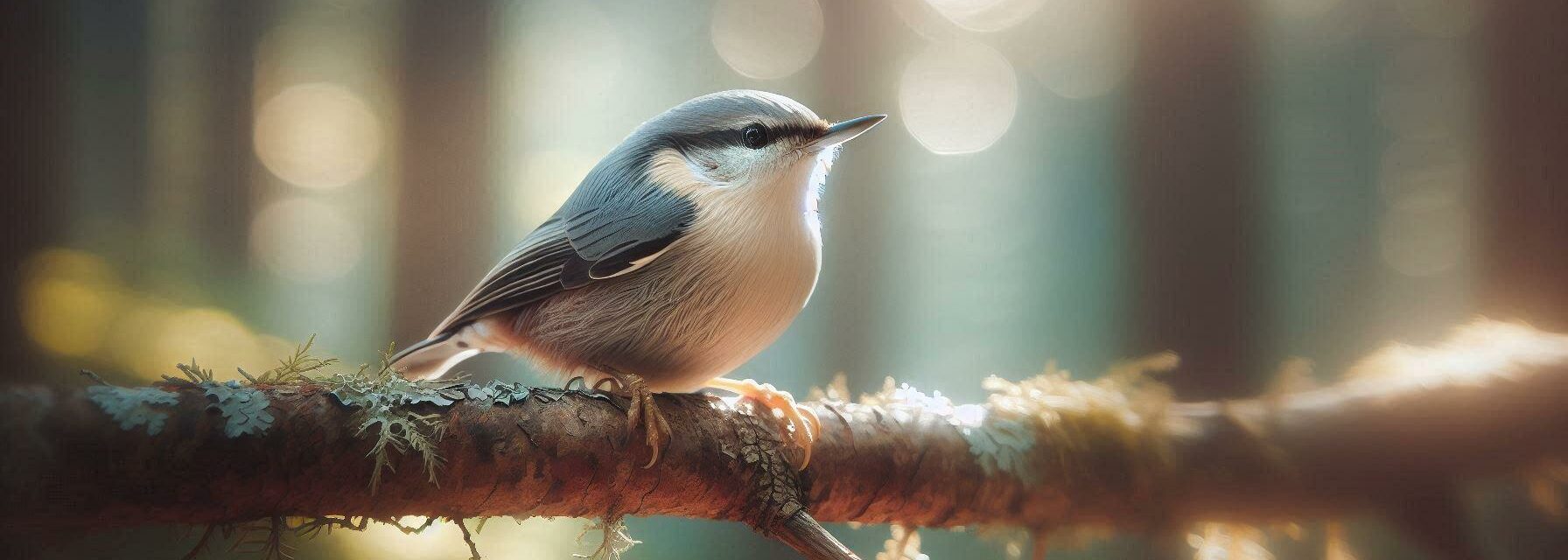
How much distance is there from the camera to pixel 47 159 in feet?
2.65

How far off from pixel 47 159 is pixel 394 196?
0.52 m

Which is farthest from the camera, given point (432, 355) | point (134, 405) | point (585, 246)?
point (432, 355)

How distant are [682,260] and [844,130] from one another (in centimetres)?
23

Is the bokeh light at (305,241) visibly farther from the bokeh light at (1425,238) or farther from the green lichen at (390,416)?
the bokeh light at (1425,238)

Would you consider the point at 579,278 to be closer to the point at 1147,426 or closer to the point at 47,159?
the point at 47,159

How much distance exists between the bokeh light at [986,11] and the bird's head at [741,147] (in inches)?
44.7

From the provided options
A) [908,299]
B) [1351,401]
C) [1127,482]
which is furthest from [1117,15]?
[1127,482]

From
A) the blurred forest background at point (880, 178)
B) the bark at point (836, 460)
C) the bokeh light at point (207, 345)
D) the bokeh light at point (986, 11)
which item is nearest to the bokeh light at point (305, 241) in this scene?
the blurred forest background at point (880, 178)

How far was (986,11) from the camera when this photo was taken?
6.01ft

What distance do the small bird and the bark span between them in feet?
0.24

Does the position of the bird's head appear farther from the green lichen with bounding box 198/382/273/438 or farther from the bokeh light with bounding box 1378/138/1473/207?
the bokeh light with bounding box 1378/138/1473/207

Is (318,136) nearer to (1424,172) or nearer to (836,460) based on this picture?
(836,460)

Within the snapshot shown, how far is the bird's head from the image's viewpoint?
84cm

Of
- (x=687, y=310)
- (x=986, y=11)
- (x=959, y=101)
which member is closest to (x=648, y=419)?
(x=687, y=310)
